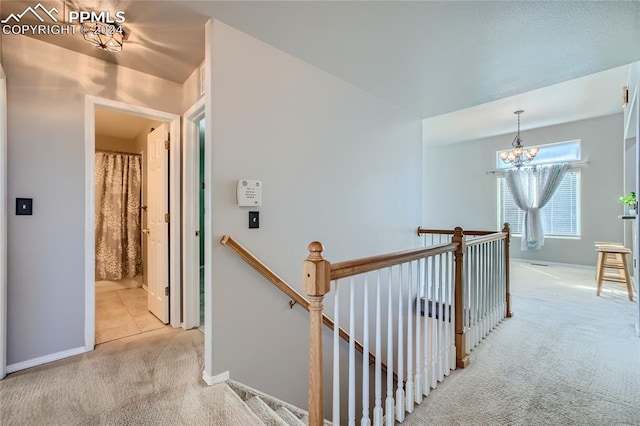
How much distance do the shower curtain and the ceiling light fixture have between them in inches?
105

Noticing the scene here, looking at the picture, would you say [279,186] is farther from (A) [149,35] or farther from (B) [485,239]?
(B) [485,239]

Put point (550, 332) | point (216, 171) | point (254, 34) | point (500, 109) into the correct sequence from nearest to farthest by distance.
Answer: point (216, 171) < point (254, 34) < point (550, 332) < point (500, 109)

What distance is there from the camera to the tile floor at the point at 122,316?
265 cm

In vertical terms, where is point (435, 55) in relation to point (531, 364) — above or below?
above

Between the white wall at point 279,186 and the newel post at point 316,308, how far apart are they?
93 centimetres

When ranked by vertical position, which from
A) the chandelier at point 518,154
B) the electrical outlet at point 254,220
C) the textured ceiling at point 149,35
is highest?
the textured ceiling at point 149,35

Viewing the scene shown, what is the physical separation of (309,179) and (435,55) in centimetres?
149

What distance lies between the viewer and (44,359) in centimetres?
209

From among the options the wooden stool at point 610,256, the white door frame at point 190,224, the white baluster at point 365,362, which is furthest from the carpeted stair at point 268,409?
the wooden stool at point 610,256

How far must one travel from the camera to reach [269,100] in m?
2.27

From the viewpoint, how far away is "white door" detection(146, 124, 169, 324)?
2.82 meters

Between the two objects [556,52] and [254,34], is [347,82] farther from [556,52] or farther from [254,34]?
[556,52]

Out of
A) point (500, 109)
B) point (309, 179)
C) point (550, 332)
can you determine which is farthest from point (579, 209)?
point (309, 179)

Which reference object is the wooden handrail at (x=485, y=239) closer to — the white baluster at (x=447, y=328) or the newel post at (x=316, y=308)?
the white baluster at (x=447, y=328)
